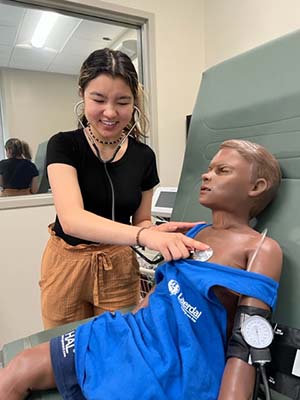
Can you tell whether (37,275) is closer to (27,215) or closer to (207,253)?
(27,215)

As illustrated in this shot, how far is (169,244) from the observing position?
754mm

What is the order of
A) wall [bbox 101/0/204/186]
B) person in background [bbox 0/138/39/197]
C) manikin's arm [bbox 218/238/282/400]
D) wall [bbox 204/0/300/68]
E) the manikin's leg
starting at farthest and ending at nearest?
wall [bbox 101/0/204/186]
person in background [bbox 0/138/39/197]
wall [bbox 204/0/300/68]
the manikin's leg
manikin's arm [bbox 218/238/282/400]

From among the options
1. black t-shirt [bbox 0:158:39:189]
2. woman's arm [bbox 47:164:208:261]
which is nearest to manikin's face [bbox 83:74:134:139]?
woman's arm [bbox 47:164:208:261]

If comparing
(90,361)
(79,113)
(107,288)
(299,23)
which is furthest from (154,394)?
(299,23)

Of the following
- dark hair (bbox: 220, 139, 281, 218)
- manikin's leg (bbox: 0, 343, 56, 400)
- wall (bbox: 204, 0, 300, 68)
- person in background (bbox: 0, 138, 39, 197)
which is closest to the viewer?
manikin's leg (bbox: 0, 343, 56, 400)

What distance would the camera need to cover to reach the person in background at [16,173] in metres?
2.05

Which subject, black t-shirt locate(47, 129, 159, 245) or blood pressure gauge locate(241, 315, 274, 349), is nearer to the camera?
blood pressure gauge locate(241, 315, 274, 349)

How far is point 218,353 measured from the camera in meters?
0.71

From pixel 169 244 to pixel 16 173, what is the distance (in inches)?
62.7

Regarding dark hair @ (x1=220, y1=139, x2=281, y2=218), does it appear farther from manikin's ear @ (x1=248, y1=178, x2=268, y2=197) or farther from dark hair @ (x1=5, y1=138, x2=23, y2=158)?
dark hair @ (x1=5, y1=138, x2=23, y2=158)

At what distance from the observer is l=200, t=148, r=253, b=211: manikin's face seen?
83 cm

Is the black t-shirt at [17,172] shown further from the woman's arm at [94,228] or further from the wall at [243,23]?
the wall at [243,23]

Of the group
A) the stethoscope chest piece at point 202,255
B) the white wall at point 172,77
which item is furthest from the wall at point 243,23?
the stethoscope chest piece at point 202,255

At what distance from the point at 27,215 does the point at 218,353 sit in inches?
63.5
